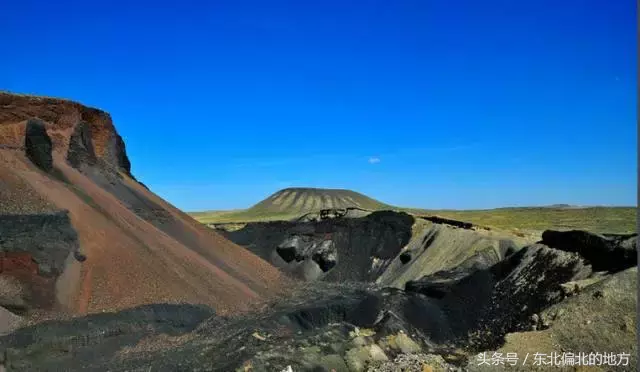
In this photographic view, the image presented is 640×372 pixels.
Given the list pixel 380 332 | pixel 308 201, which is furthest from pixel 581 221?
pixel 308 201

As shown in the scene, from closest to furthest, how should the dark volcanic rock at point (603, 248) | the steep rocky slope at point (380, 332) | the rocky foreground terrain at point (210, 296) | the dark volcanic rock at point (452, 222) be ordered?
the steep rocky slope at point (380, 332) → the rocky foreground terrain at point (210, 296) → the dark volcanic rock at point (603, 248) → the dark volcanic rock at point (452, 222)

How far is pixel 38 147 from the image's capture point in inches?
720

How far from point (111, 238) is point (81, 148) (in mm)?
7142

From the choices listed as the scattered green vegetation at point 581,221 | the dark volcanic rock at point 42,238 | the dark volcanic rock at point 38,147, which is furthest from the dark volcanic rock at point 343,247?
the dark volcanic rock at point 42,238

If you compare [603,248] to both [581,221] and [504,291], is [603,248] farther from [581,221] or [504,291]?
[581,221]

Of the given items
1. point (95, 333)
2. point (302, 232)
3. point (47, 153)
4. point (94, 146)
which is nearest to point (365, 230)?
point (302, 232)

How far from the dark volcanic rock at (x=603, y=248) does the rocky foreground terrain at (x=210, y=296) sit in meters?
0.05

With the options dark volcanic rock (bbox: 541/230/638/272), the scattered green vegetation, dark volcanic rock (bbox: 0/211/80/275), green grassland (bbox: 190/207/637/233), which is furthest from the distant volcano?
dark volcanic rock (bbox: 0/211/80/275)

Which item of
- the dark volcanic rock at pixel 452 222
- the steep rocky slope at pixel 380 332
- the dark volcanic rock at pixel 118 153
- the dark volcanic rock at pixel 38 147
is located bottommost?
the steep rocky slope at pixel 380 332

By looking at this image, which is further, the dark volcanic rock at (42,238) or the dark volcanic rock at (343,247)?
the dark volcanic rock at (343,247)

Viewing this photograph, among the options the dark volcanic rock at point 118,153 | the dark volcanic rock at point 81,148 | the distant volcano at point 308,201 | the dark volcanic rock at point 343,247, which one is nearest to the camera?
the dark volcanic rock at point 81,148

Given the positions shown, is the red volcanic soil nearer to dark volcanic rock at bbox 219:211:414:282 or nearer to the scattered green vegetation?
dark volcanic rock at bbox 219:211:414:282

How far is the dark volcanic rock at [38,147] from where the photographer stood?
60.0 ft

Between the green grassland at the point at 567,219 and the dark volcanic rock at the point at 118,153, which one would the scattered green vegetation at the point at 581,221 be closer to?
the green grassland at the point at 567,219
